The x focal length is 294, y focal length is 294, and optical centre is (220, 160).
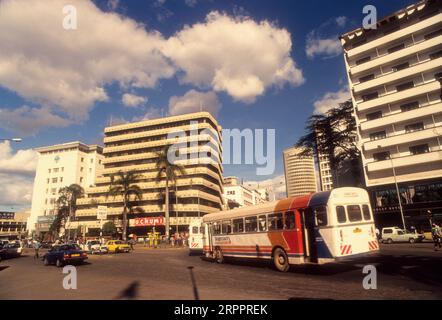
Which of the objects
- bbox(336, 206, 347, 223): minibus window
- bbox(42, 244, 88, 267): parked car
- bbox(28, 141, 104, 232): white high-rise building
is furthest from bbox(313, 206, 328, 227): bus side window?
bbox(28, 141, 104, 232): white high-rise building

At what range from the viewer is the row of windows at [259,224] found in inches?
536

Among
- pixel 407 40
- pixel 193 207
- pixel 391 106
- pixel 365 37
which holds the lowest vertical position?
pixel 193 207

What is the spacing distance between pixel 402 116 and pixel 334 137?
30.3 ft

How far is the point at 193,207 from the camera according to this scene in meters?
66.6

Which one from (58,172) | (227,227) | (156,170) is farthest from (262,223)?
(58,172)

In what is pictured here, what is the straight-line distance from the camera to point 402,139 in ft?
131

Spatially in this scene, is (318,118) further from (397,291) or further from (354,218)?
(397,291)

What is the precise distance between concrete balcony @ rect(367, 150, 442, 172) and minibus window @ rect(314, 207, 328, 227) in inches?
1311

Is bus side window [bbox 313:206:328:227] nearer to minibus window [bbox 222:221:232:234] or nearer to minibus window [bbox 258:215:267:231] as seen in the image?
minibus window [bbox 258:215:267:231]

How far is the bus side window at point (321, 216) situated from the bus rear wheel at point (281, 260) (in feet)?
8.32

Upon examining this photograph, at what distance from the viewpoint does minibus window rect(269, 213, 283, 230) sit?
1401cm

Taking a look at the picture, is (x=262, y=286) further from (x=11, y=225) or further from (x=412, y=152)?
(x=11, y=225)

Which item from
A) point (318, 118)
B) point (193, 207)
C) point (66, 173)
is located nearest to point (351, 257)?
point (318, 118)

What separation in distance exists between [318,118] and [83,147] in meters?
90.1
